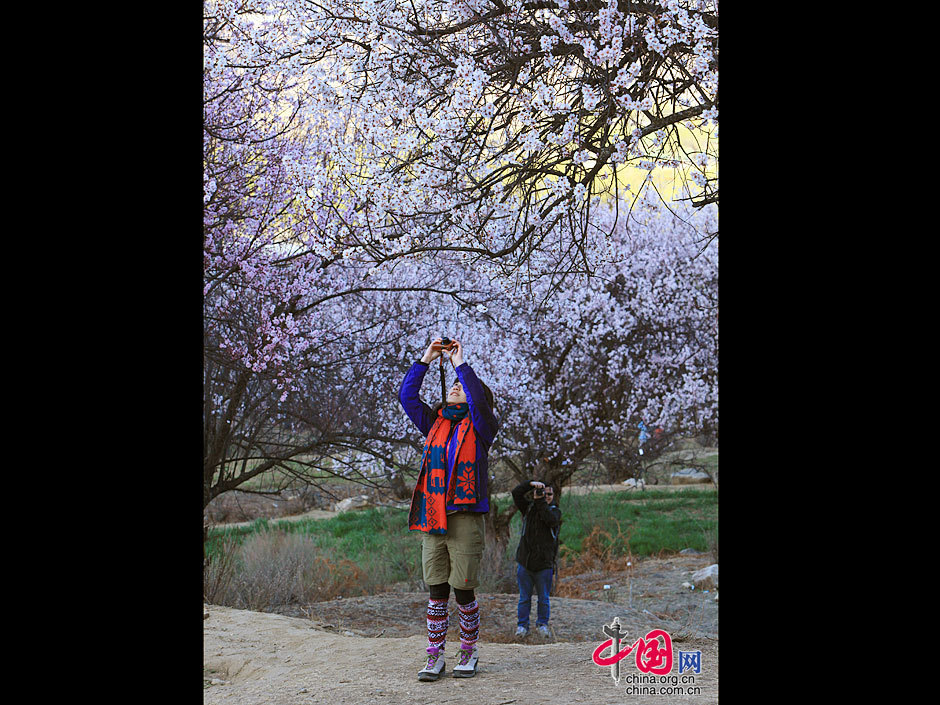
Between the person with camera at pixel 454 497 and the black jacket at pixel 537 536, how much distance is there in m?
1.41

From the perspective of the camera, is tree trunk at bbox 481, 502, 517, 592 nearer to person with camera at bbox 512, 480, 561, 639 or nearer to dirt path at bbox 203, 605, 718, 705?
person with camera at bbox 512, 480, 561, 639

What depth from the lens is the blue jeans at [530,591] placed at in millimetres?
5367

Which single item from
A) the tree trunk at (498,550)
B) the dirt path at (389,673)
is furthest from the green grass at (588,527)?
the dirt path at (389,673)

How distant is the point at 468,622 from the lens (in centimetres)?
385

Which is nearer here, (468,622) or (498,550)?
(468,622)

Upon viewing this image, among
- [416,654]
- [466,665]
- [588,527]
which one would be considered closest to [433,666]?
[466,665]

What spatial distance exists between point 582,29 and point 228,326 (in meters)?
3.25

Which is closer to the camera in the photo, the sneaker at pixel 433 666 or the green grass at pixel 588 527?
the sneaker at pixel 433 666

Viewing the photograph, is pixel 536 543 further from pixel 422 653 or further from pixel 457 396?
pixel 457 396

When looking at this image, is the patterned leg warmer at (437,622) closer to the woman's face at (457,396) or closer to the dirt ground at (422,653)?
the dirt ground at (422,653)

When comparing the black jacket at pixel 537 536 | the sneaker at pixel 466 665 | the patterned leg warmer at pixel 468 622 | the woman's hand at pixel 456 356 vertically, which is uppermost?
the woman's hand at pixel 456 356

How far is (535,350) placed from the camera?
6844 mm

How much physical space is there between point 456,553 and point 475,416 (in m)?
0.66
